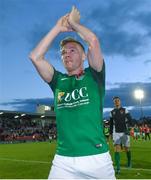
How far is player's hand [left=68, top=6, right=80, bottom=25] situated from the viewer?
189 inches

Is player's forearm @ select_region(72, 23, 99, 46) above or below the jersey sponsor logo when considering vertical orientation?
above

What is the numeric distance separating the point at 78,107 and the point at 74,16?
1027 mm

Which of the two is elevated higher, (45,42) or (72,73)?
(45,42)

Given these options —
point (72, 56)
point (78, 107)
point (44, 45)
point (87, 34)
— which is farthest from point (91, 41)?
point (78, 107)

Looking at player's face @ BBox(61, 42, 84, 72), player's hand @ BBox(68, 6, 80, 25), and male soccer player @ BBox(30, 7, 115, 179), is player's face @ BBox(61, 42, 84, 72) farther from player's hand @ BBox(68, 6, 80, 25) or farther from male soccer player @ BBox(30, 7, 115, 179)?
player's hand @ BBox(68, 6, 80, 25)

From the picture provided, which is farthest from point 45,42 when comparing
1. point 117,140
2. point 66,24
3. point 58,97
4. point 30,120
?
point 30,120

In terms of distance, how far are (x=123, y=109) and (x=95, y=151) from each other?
1115 centimetres

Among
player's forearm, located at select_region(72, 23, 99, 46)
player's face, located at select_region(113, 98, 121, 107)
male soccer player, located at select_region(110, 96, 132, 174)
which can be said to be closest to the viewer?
player's forearm, located at select_region(72, 23, 99, 46)

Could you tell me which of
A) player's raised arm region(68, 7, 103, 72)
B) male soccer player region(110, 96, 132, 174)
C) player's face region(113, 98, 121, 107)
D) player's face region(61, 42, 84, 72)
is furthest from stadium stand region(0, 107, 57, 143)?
player's raised arm region(68, 7, 103, 72)

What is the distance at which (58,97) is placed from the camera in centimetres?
486

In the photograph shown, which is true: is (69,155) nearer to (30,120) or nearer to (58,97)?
(58,97)

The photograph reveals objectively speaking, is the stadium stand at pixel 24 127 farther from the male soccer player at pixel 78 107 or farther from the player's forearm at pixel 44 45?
the male soccer player at pixel 78 107

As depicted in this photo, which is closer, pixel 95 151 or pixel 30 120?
pixel 95 151

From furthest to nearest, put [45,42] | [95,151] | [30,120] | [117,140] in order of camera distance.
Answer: [30,120], [117,140], [45,42], [95,151]
